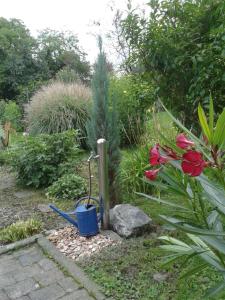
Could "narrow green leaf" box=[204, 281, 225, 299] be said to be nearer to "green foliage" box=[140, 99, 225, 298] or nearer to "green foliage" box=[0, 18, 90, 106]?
"green foliage" box=[140, 99, 225, 298]

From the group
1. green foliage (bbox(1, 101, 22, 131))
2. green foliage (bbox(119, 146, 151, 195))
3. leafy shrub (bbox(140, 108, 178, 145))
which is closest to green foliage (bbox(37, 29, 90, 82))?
green foliage (bbox(1, 101, 22, 131))

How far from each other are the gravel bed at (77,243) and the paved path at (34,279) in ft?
0.62

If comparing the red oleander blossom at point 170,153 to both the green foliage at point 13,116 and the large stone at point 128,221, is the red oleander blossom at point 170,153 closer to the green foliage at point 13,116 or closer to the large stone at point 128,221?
the large stone at point 128,221

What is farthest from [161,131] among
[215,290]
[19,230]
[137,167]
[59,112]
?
[215,290]

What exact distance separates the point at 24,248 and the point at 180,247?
177cm

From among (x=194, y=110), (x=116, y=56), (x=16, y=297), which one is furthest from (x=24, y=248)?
(x=116, y=56)

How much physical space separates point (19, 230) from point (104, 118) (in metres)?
1.40

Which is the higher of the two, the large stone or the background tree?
the background tree

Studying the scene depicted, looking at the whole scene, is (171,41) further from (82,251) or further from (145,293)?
(145,293)

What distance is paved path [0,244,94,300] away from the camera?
2.49 m

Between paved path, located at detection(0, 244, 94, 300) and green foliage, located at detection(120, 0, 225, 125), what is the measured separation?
201cm

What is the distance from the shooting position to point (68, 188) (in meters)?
4.70

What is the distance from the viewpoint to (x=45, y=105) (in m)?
7.93

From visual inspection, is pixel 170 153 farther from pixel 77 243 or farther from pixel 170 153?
pixel 77 243
